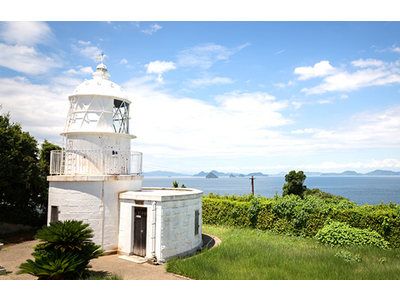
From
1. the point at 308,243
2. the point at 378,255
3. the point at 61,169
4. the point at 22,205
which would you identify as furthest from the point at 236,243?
the point at 22,205

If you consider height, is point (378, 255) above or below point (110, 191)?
below

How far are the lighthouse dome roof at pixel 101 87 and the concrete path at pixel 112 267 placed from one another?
7308 mm

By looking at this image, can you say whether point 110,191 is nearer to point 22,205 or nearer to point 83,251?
point 83,251

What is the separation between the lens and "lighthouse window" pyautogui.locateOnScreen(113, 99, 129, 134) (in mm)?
13465

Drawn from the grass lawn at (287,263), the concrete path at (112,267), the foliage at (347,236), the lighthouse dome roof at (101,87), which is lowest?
the concrete path at (112,267)

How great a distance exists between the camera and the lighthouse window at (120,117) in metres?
13.5

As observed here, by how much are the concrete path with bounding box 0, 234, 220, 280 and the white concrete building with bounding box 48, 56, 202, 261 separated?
67 centimetres

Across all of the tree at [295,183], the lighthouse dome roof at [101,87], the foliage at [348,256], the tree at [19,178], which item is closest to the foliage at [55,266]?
the lighthouse dome roof at [101,87]

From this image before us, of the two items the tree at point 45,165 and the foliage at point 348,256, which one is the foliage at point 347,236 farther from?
the tree at point 45,165

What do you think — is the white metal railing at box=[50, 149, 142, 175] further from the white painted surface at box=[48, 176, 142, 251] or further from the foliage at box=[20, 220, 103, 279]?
the foliage at box=[20, 220, 103, 279]

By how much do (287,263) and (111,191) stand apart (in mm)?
7412

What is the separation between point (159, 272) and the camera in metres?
9.15

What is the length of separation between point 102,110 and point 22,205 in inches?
360

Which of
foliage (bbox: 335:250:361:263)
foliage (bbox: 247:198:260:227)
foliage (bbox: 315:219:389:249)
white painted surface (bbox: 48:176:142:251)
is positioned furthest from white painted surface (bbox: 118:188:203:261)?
foliage (bbox: 315:219:389:249)
